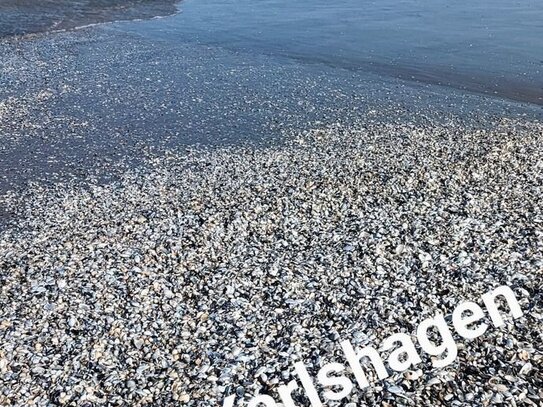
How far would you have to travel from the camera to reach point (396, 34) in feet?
105

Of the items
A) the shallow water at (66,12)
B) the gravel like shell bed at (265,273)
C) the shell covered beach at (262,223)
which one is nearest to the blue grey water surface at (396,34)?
the shell covered beach at (262,223)

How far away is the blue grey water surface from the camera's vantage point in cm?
2544

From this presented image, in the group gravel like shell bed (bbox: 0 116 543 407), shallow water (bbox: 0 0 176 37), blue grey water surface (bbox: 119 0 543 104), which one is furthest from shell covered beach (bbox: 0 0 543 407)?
shallow water (bbox: 0 0 176 37)

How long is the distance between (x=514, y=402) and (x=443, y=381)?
3.47 ft

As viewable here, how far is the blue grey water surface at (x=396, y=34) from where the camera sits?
25.4 meters

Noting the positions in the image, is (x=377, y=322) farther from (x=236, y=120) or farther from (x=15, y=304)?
(x=236, y=120)

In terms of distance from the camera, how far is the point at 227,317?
10.2 meters

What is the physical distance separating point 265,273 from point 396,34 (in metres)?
25.0

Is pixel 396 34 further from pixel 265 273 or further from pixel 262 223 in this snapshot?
pixel 265 273

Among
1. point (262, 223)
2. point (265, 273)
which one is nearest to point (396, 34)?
point (262, 223)

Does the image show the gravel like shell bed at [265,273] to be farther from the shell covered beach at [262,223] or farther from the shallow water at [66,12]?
the shallow water at [66,12]

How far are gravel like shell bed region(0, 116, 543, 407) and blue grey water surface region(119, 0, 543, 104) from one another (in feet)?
31.5

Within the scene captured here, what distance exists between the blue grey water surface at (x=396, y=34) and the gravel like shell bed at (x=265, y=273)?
960cm

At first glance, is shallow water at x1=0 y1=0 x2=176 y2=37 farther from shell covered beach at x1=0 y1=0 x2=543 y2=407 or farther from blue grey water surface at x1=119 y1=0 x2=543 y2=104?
shell covered beach at x1=0 y1=0 x2=543 y2=407
